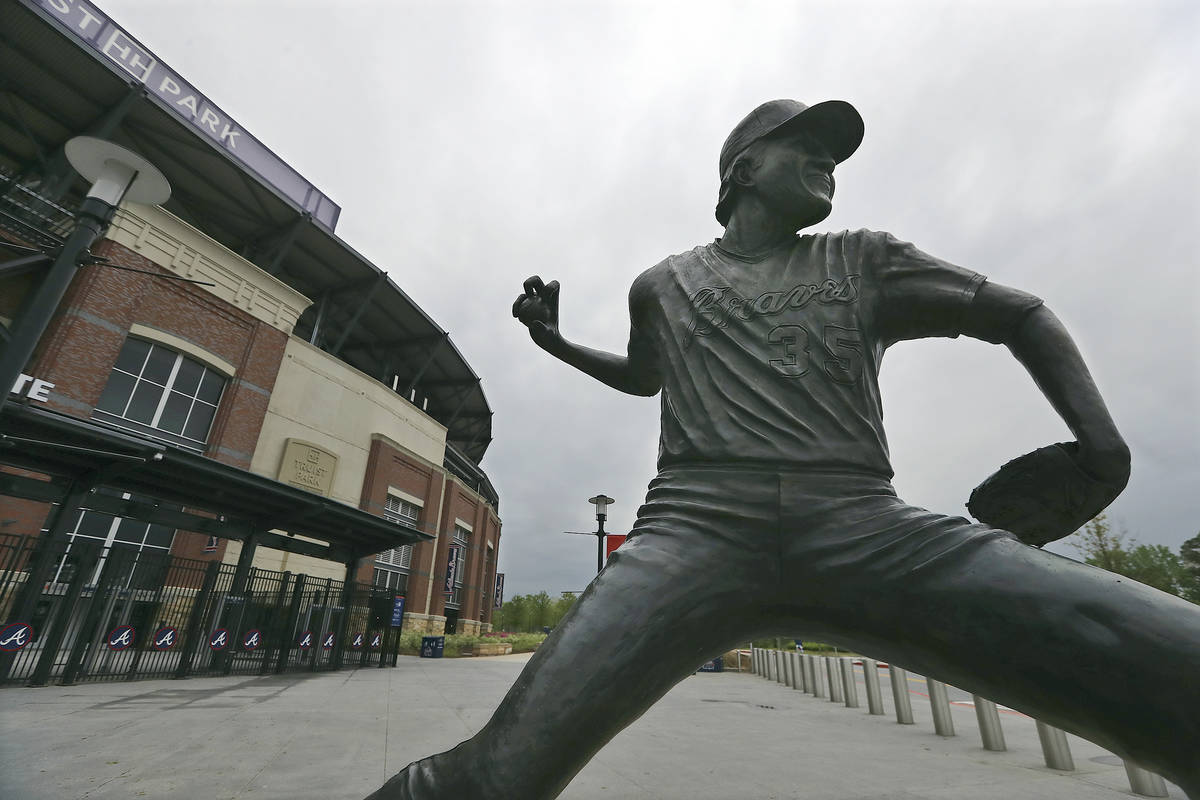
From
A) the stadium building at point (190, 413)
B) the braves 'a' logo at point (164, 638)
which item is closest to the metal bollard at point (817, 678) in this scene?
the stadium building at point (190, 413)

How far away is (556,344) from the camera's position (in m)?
2.06

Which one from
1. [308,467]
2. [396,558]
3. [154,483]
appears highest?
[308,467]

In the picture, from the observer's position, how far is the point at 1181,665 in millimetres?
895

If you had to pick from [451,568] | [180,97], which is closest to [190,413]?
[180,97]

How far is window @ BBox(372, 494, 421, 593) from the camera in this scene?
24.8 m

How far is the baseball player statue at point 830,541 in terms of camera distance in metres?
0.99

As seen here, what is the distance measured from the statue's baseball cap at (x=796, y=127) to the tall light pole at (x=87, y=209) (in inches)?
262

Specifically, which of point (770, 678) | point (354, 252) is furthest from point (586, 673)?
point (354, 252)

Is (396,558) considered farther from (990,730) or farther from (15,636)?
(990,730)

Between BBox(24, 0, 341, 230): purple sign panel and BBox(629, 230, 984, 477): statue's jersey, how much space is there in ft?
71.1

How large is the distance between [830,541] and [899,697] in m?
7.60

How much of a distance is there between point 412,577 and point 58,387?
15109 mm

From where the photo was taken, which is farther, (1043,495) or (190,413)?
(190,413)

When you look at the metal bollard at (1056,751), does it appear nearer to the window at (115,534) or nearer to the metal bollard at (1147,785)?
the metal bollard at (1147,785)
